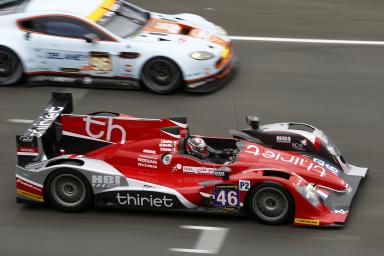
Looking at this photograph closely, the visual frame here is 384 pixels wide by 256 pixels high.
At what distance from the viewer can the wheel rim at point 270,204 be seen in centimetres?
1032

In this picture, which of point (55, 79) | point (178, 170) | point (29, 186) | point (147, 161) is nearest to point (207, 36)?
point (55, 79)

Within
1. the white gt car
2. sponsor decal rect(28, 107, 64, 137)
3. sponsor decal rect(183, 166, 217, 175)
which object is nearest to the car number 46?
sponsor decal rect(183, 166, 217, 175)

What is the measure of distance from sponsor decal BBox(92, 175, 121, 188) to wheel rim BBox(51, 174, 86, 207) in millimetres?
203

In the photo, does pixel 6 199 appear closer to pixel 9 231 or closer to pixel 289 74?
pixel 9 231

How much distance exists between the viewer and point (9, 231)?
1069 centimetres

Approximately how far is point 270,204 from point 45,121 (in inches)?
122

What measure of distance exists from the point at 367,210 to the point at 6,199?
14.8ft

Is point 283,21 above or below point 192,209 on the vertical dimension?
above

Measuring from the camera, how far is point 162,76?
14.8 metres

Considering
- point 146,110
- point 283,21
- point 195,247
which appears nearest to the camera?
point 195,247

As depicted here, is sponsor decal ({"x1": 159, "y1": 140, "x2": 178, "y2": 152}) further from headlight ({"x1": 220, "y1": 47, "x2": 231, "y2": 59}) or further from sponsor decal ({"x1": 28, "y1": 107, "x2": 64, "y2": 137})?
headlight ({"x1": 220, "y1": 47, "x2": 231, "y2": 59})

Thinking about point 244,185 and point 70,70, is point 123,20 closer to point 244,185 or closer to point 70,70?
point 70,70

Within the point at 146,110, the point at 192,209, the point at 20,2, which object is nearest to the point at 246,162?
the point at 192,209

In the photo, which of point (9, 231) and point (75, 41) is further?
point (75, 41)
